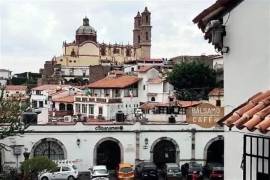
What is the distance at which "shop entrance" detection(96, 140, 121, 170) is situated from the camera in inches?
1238

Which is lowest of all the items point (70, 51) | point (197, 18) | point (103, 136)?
point (103, 136)

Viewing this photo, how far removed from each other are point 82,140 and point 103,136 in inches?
47.7

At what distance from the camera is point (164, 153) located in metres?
32.1

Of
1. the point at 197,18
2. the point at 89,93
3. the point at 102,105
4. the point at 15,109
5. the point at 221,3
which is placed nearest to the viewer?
the point at 221,3

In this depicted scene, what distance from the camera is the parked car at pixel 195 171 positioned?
90.7 ft

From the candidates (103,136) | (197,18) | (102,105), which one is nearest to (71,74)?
(102,105)

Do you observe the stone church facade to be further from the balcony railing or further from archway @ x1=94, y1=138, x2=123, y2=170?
archway @ x1=94, y1=138, x2=123, y2=170

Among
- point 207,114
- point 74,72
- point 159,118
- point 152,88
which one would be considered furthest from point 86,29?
point 207,114

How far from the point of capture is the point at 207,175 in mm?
29609

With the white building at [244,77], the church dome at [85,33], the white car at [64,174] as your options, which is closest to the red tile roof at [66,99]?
the white car at [64,174]

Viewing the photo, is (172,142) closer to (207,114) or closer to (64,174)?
(64,174)

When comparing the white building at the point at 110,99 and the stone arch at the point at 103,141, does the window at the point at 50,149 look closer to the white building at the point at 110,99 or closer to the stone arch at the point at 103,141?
the stone arch at the point at 103,141

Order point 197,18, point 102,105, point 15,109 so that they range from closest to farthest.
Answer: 1. point 197,18
2. point 15,109
3. point 102,105

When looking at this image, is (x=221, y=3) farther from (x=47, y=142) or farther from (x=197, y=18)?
(x=47, y=142)
